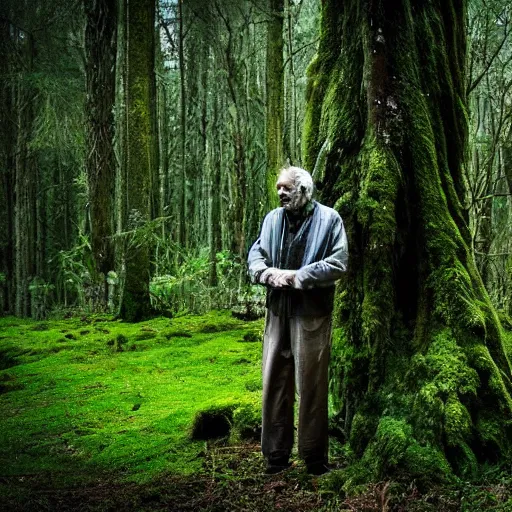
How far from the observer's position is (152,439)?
5461mm

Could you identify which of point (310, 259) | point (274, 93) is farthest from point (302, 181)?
point (274, 93)

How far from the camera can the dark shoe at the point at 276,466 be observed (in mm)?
4320

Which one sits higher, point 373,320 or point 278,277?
point 278,277

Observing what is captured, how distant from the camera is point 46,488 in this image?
439 cm

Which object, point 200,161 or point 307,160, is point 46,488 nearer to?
point 307,160

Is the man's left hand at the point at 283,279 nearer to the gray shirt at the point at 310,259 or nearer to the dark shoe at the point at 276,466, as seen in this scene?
the gray shirt at the point at 310,259

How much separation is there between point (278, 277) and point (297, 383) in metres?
0.78

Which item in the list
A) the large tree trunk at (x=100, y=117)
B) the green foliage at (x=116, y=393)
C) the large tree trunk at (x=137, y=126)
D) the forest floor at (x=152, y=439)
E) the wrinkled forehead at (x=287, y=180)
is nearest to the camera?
the forest floor at (x=152, y=439)

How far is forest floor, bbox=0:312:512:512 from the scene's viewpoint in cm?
383

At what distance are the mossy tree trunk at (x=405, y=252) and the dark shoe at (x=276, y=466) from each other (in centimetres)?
54

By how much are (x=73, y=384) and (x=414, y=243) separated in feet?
16.0

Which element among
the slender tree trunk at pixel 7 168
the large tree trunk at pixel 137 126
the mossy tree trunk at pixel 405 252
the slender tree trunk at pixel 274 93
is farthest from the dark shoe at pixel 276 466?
the slender tree trunk at pixel 7 168

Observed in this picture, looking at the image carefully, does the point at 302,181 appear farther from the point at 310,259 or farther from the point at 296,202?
the point at 310,259

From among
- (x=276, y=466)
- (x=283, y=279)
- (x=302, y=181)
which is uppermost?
(x=302, y=181)
